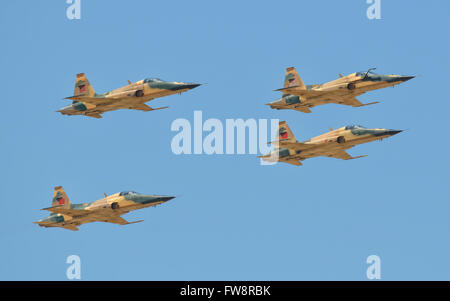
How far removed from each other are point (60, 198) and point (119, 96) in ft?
31.6

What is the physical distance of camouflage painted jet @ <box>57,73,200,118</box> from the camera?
260 ft

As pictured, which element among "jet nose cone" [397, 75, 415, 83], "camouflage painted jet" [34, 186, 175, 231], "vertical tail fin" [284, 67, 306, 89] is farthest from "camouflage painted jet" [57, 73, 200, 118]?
"jet nose cone" [397, 75, 415, 83]

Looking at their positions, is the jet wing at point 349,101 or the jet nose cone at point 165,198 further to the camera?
the jet wing at point 349,101

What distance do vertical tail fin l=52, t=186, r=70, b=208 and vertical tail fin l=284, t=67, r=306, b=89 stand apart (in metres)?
19.4

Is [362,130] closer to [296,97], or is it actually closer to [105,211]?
[296,97]

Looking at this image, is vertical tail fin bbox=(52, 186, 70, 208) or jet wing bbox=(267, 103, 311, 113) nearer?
vertical tail fin bbox=(52, 186, 70, 208)

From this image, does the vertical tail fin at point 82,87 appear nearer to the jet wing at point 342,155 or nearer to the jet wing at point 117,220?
the jet wing at point 117,220

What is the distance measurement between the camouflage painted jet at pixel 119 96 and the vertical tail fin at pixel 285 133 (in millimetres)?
8375

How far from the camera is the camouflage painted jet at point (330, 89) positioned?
3142 inches

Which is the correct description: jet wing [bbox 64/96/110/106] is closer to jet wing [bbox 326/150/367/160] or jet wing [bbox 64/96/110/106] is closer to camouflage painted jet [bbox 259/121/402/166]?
camouflage painted jet [bbox 259/121/402/166]

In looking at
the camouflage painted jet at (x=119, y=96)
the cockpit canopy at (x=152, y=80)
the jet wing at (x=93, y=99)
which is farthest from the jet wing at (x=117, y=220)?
the cockpit canopy at (x=152, y=80)

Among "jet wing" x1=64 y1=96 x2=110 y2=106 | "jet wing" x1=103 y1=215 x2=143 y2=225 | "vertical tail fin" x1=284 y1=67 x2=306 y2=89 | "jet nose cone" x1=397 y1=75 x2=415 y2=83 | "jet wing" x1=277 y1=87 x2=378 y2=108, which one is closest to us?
"jet nose cone" x1=397 y1=75 x2=415 y2=83

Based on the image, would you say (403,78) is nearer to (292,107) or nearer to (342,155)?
(342,155)
